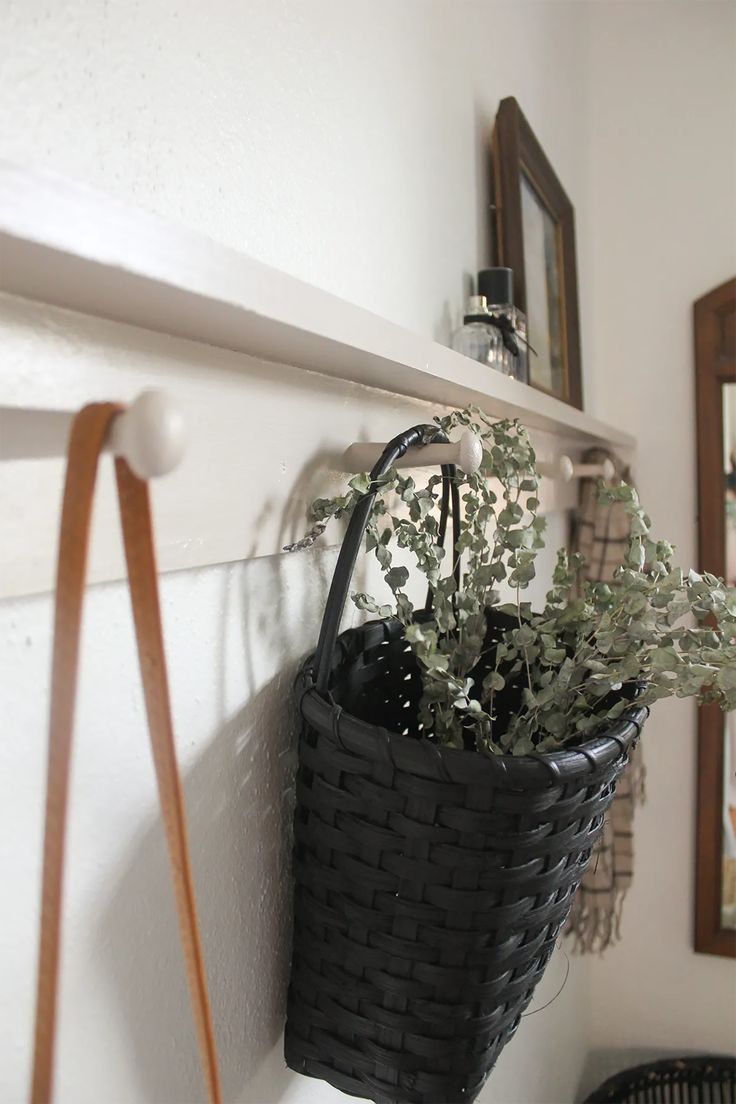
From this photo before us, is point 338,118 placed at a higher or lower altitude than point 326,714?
higher

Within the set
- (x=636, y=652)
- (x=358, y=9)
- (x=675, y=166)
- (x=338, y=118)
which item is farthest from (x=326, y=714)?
(x=675, y=166)

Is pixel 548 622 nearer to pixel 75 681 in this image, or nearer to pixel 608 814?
pixel 75 681

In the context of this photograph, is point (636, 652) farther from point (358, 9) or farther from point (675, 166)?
point (675, 166)

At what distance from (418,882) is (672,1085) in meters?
1.59

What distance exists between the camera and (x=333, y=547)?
0.62 meters

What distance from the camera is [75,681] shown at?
0.81 feet

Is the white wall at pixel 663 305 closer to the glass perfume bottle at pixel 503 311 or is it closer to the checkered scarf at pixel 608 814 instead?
the checkered scarf at pixel 608 814

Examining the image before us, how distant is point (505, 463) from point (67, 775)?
1.32 feet

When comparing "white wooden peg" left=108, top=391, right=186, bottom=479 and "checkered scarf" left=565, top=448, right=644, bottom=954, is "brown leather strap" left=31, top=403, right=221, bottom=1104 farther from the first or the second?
"checkered scarf" left=565, top=448, right=644, bottom=954

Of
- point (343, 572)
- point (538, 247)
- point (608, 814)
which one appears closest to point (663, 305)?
point (538, 247)

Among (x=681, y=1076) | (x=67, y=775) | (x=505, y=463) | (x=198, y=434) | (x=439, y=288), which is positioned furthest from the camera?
(x=681, y=1076)

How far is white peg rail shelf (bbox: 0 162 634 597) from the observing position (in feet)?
0.98

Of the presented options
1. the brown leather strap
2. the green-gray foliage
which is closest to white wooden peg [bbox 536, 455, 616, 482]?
the green-gray foliage

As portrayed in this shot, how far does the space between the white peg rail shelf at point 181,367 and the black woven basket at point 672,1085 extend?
A: 5.30ft
